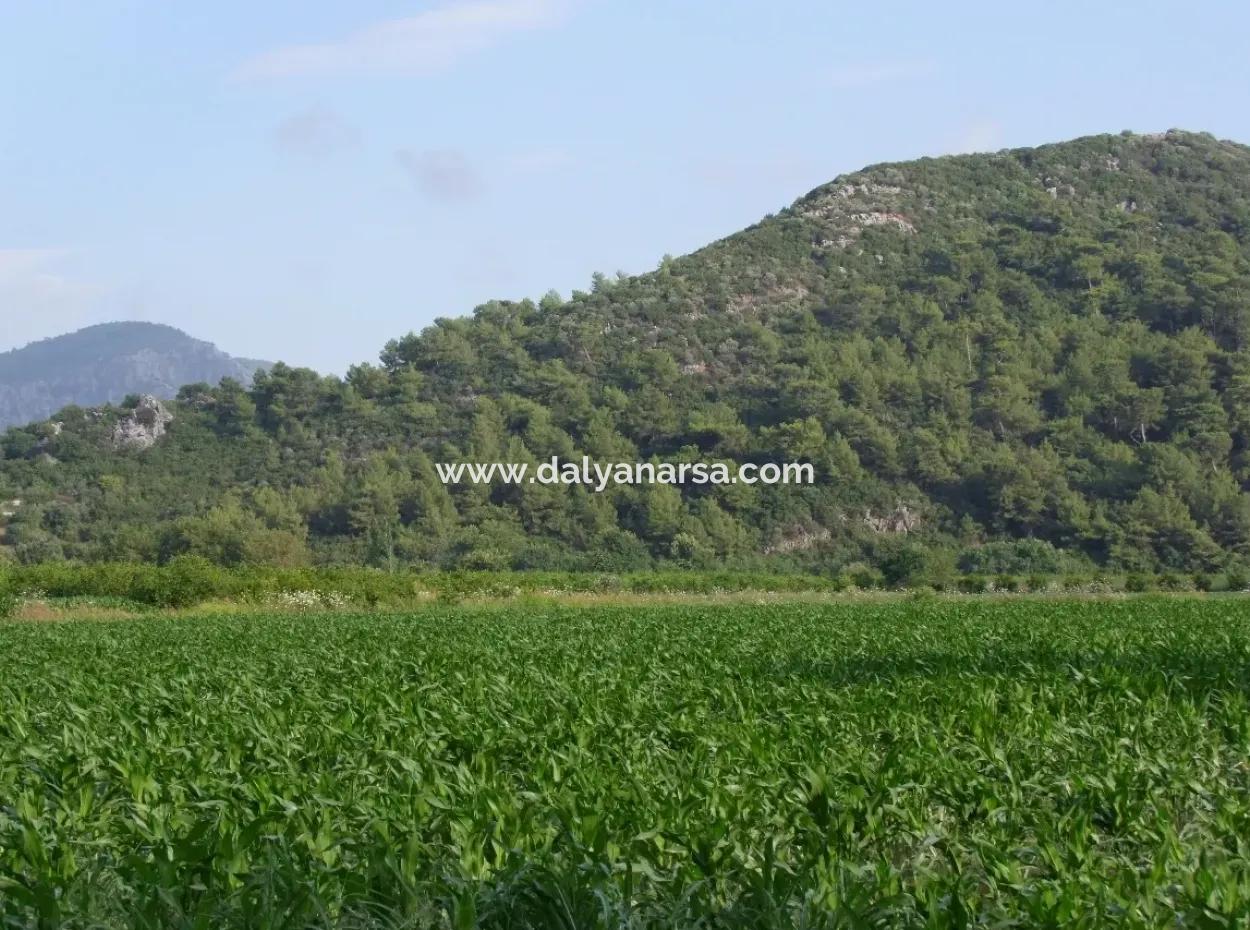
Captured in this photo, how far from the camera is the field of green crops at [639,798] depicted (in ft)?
20.5

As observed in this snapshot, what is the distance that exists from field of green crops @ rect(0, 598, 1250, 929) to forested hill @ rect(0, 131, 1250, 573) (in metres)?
56.7

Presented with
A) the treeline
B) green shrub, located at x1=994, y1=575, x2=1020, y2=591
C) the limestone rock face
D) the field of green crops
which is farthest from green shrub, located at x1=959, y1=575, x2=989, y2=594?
the limestone rock face

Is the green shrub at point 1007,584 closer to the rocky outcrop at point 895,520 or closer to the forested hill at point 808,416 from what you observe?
the forested hill at point 808,416

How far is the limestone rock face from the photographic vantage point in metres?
109

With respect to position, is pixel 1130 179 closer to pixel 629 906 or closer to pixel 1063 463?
pixel 1063 463

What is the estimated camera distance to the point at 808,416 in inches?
3932

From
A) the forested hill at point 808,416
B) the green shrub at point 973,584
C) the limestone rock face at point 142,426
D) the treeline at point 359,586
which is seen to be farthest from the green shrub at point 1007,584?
the limestone rock face at point 142,426

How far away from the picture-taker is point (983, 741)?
1017cm

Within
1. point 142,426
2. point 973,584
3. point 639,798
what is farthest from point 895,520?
→ point 639,798

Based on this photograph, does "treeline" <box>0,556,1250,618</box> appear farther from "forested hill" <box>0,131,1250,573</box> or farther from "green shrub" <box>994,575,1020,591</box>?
"forested hill" <box>0,131,1250,573</box>

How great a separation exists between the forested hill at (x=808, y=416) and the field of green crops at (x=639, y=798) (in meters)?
56.7

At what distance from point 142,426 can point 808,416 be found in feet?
151

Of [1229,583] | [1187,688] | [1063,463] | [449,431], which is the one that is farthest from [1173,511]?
[1187,688]

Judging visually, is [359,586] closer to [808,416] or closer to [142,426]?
[808,416]
